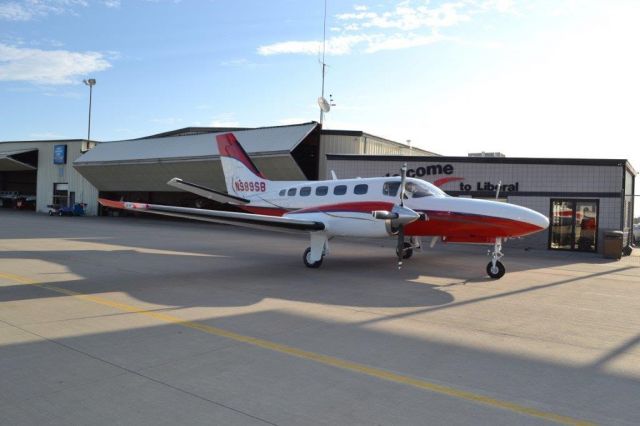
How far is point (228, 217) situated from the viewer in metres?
12.7

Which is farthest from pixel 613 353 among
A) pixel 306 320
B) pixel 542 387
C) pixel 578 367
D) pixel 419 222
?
pixel 419 222

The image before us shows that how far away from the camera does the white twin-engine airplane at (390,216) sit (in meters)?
12.3

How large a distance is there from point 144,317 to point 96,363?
228cm

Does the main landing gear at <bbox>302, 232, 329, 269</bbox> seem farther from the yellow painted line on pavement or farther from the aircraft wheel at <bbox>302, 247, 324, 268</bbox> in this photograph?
the yellow painted line on pavement

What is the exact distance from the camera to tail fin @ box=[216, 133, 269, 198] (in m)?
19.4

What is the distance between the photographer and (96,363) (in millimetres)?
5500

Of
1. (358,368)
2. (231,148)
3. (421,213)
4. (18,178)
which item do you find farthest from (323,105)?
(18,178)

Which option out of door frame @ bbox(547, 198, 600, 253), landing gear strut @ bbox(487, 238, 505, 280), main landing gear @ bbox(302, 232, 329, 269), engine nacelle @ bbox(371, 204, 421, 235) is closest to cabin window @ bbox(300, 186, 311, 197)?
main landing gear @ bbox(302, 232, 329, 269)

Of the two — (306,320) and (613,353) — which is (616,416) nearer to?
(613,353)

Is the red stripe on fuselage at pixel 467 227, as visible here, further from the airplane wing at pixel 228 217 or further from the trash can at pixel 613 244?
the trash can at pixel 613 244

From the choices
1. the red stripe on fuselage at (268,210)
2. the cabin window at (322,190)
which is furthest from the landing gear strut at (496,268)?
the red stripe on fuselage at (268,210)

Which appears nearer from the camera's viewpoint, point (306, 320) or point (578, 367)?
point (578, 367)

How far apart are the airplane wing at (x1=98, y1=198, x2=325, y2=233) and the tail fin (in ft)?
→ 18.8

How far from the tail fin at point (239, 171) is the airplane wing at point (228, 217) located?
5728 mm
